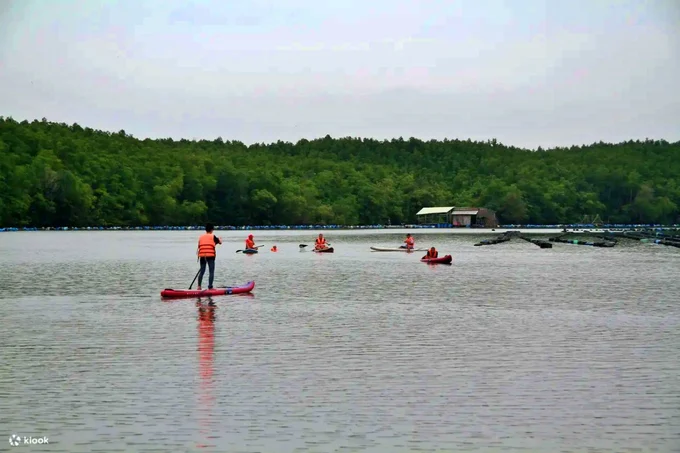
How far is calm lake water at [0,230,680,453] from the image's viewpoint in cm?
1407

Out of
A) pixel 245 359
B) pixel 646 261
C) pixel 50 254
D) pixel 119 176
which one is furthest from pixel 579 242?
pixel 119 176

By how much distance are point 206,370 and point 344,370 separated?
110 inches

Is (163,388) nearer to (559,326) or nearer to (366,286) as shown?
→ (559,326)

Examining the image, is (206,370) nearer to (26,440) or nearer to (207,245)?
(26,440)

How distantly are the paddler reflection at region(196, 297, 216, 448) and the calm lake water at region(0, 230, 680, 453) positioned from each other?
0.21 feet

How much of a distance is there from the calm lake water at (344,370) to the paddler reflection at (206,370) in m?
0.06

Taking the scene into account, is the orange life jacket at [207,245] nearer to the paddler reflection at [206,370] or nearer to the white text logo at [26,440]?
the paddler reflection at [206,370]

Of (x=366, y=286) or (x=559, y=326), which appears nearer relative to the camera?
(x=559, y=326)

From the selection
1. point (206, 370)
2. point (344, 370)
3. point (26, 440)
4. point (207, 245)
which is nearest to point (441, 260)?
point (207, 245)

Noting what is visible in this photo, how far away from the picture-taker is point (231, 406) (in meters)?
15.8

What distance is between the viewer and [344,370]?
19.1 meters

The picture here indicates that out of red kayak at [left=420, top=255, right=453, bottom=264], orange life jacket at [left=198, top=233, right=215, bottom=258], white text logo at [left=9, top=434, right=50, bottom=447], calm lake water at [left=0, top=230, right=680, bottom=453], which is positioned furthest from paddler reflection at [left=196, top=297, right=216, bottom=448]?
red kayak at [left=420, top=255, right=453, bottom=264]

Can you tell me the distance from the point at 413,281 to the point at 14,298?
18.5m

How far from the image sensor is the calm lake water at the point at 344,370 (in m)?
14.1
